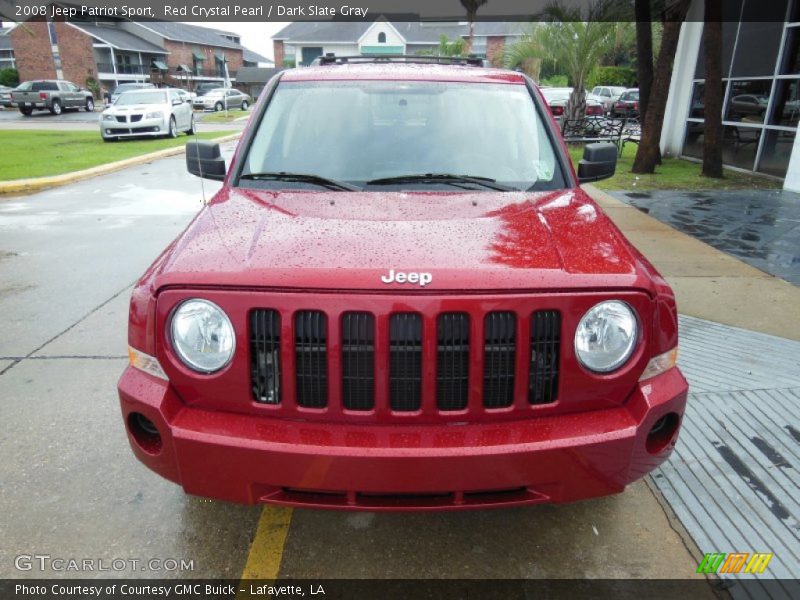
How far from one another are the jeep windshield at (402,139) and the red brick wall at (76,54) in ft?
192

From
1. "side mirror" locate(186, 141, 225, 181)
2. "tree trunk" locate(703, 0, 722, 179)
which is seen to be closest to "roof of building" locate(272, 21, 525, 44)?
"tree trunk" locate(703, 0, 722, 179)

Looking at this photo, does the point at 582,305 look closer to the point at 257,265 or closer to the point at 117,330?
the point at 257,265

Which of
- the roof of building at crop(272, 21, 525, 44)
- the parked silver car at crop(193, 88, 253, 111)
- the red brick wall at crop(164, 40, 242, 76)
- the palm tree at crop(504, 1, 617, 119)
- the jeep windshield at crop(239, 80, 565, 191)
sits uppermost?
the roof of building at crop(272, 21, 525, 44)

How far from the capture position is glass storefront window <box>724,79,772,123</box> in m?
11.8

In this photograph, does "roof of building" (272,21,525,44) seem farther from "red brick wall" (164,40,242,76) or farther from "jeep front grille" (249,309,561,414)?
"jeep front grille" (249,309,561,414)

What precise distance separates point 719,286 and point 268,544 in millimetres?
4831

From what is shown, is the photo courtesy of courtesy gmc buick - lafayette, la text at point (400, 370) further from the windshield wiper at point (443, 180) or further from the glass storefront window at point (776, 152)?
the glass storefront window at point (776, 152)

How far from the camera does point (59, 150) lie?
16000 mm

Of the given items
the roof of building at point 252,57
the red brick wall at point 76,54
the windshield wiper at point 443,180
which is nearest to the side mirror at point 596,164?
the windshield wiper at point 443,180

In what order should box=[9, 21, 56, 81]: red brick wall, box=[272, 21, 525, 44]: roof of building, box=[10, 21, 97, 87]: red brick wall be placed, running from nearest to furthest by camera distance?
box=[10, 21, 97, 87]: red brick wall, box=[9, 21, 56, 81]: red brick wall, box=[272, 21, 525, 44]: roof of building

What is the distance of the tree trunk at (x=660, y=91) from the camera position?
11164 mm

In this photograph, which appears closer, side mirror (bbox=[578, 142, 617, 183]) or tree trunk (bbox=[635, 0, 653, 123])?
side mirror (bbox=[578, 142, 617, 183])

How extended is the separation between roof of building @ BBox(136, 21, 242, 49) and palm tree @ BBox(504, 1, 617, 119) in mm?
55366

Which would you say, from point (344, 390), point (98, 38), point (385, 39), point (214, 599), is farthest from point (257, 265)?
point (98, 38)
